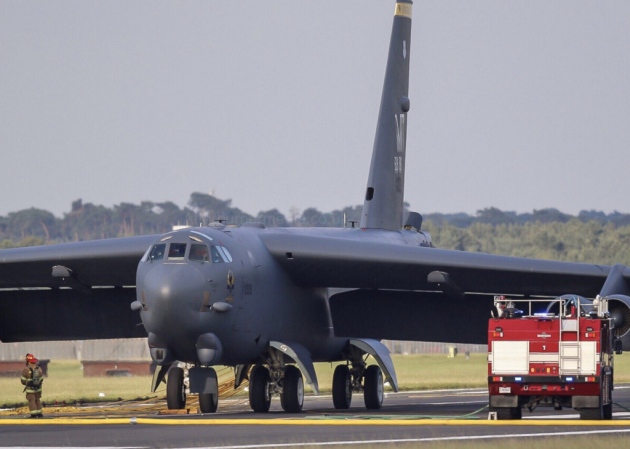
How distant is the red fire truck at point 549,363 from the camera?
21.6 metres

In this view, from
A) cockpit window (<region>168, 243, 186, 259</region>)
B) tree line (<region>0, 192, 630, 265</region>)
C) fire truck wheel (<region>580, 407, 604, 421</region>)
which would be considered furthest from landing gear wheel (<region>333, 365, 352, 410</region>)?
tree line (<region>0, 192, 630, 265</region>)

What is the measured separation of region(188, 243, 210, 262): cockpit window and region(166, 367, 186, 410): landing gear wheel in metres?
2.29

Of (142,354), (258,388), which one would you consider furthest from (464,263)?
(142,354)

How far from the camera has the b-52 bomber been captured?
81.2 feet

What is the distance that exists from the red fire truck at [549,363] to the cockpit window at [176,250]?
5855mm

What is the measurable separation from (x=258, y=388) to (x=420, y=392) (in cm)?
1332

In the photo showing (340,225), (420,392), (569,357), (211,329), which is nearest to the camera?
(569,357)

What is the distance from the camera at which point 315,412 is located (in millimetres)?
27281

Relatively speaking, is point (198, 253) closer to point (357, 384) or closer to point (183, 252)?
point (183, 252)

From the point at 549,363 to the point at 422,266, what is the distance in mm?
6356

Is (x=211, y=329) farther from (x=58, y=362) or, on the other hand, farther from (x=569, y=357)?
(x=58, y=362)

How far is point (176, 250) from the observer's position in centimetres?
2472

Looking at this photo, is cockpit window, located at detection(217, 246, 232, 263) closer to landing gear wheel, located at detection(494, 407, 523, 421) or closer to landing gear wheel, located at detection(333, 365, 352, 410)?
landing gear wheel, located at detection(333, 365, 352, 410)

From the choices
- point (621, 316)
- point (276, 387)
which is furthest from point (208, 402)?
point (621, 316)
